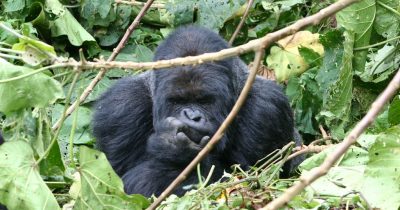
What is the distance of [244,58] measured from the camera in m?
6.36

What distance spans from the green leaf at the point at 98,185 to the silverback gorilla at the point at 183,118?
3.58ft

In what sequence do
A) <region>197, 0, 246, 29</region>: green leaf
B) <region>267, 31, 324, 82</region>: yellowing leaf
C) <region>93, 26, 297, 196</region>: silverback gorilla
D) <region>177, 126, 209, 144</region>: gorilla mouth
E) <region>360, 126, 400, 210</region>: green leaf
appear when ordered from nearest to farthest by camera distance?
<region>360, 126, 400, 210</region>: green leaf, <region>177, 126, 209, 144</region>: gorilla mouth, <region>93, 26, 297, 196</region>: silverback gorilla, <region>267, 31, 324, 82</region>: yellowing leaf, <region>197, 0, 246, 29</region>: green leaf

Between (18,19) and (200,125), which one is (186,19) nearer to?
(18,19)

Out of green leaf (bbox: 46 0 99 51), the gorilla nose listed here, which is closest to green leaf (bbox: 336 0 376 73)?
the gorilla nose

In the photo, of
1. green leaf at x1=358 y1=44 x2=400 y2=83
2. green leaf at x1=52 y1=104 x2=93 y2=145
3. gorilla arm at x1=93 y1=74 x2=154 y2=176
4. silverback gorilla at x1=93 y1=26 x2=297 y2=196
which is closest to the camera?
silverback gorilla at x1=93 y1=26 x2=297 y2=196

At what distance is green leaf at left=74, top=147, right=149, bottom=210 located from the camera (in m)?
3.36

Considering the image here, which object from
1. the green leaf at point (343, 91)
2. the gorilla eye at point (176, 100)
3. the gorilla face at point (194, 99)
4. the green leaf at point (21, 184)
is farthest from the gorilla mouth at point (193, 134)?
the green leaf at point (21, 184)

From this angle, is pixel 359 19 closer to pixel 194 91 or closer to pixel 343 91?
pixel 343 91

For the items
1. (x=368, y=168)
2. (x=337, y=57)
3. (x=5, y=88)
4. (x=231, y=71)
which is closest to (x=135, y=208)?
(x=5, y=88)

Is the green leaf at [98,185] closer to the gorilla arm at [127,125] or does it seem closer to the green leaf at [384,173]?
the green leaf at [384,173]

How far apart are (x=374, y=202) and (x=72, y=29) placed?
12.4 ft

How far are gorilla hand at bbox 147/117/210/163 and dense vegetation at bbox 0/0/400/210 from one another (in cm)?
26

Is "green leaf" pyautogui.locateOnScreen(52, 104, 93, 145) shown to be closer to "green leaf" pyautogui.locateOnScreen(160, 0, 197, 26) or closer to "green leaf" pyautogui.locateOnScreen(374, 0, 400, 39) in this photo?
"green leaf" pyautogui.locateOnScreen(160, 0, 197, 26)

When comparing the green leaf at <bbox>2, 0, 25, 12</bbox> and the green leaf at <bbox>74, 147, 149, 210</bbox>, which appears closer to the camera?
the green leaf at <bbox>74, 147, 149, 210</bbox>
